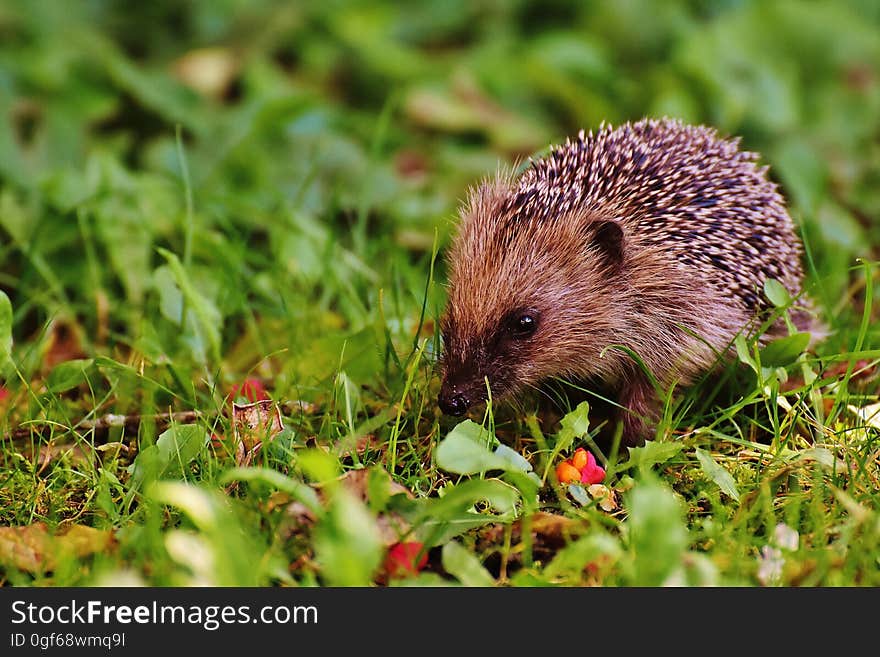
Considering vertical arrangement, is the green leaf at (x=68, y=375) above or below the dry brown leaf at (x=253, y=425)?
above

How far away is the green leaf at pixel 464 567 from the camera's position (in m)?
3.29

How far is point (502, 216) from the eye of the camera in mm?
4652

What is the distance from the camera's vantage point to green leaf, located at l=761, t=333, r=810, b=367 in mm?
4301

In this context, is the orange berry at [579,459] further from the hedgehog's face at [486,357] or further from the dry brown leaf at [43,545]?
the dry brown leaf at [43,545]

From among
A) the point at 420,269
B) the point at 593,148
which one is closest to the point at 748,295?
the point at 593,148

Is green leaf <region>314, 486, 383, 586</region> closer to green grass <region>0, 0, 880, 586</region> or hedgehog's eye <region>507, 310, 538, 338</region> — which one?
green grass <region>0, 0, 880, 586</region>

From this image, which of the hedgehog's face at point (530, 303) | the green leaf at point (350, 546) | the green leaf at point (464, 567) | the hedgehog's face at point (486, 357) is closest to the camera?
the green leaf at point (350, 546)

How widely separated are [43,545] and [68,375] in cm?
124

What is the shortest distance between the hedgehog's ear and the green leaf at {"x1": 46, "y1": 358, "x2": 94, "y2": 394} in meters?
2.39

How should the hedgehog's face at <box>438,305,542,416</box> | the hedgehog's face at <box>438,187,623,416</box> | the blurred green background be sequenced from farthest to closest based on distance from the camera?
the blurred green background → the hedgehog's face at <box>438,187,623,416</box> → the hedgehog's face at <box>438,305,542,416</box>

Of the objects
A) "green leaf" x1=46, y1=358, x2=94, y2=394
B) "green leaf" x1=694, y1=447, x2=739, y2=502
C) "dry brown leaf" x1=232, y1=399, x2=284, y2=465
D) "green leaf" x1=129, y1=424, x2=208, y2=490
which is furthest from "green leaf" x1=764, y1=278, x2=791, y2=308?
"green leaf" x1=46, y1=358, x2=94, y2=394

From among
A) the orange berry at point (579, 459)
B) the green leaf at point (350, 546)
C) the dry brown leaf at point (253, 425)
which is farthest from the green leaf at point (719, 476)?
the dry brown leaf at point (253, 425)

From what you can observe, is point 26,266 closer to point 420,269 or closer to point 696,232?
point 420,269

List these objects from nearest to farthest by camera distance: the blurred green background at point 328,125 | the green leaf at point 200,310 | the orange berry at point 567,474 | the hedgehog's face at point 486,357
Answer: the orange berry at point 567,474 < the hedgehog's face at point 486,357 < the green leaf at point 200,310 < the blurred green background at point 328,125
